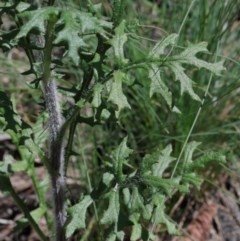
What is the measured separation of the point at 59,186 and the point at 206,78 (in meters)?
1.27

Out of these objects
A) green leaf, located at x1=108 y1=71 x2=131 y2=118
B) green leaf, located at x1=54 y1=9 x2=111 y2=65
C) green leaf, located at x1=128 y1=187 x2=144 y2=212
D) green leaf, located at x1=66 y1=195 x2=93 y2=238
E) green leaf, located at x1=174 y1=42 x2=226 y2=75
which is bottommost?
green leaf, located at x1=66 y1=195 x2=93 y2=238

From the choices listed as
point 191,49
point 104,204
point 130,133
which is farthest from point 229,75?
point 191,49

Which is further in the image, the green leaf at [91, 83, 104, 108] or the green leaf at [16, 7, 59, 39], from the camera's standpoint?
the green leaf at [91, 83, 104, 108]

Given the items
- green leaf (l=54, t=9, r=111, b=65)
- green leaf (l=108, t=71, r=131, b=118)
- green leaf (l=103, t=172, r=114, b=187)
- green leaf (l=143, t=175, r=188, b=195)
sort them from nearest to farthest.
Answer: green leaf (l=54, t=9, r=111, b=65), green leaf (l=108, t=71, r=131, b=118), green leaf (l=143, t=175, r=188, b=195), green leaf (l=103, t=172, r=114, b=187)

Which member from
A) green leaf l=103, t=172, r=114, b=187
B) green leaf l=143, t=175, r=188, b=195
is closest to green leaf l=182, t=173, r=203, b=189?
green leaf l=143, t=175, r=188, b=195

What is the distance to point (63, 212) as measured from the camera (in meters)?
1.95

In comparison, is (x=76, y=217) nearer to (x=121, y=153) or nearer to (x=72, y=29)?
(x=121, y=153)

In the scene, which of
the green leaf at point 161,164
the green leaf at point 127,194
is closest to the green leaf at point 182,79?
the green leaf at point 127,194

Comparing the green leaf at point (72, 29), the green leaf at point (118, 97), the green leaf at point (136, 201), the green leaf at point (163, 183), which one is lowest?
the green leaf at point (136, 201)

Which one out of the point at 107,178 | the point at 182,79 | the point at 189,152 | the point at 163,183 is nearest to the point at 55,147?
the point at 107,178

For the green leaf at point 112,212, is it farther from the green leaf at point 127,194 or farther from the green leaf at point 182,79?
the green leaf at point 182,79

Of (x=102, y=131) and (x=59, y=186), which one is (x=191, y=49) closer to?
(x=59, y=186)

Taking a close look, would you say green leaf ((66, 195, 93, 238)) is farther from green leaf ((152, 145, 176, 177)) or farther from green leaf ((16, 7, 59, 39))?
green leaf ((16, 7, 59, 39))

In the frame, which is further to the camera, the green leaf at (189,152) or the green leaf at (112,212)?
the green leaf at (189,152)
